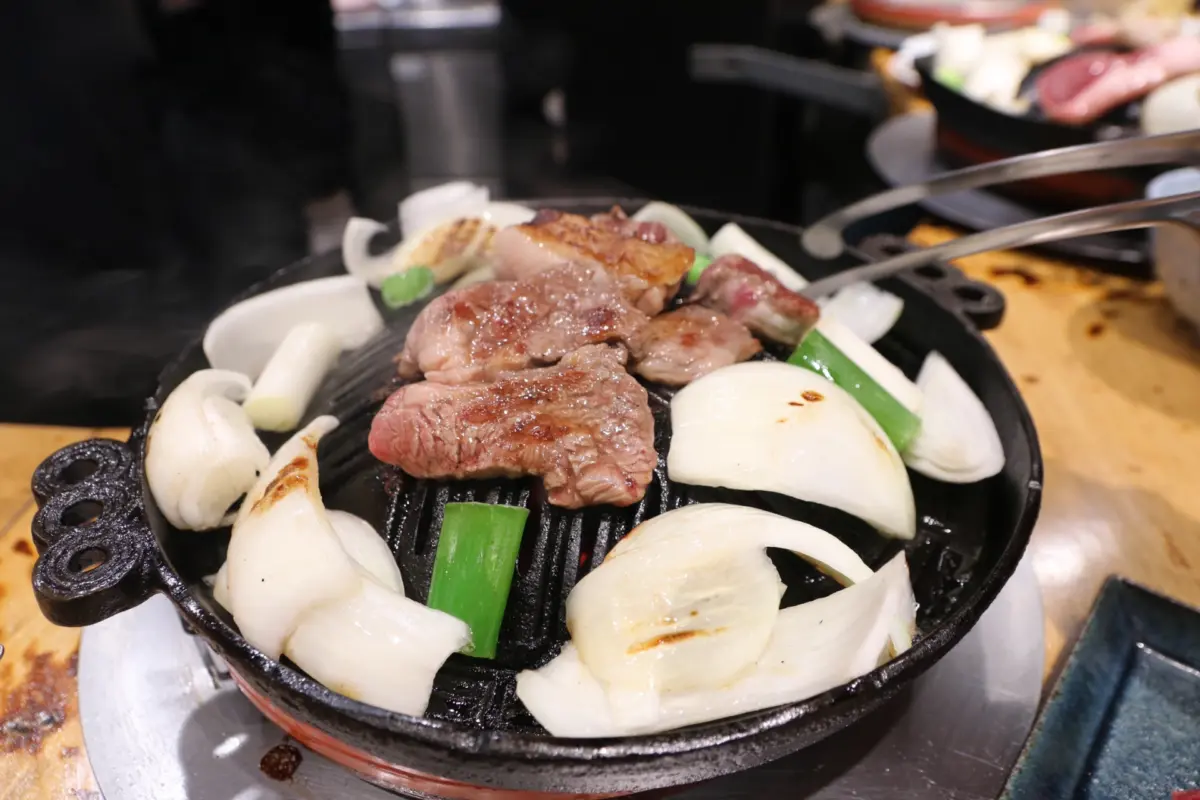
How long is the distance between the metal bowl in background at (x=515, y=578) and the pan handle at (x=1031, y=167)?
0.32 m

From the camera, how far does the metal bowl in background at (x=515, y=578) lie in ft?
3.72

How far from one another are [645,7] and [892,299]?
3715 millimetres

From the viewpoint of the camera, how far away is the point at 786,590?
1.45 m

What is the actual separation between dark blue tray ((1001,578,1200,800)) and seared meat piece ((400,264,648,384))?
3.68 feet

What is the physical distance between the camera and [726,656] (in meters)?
1.23

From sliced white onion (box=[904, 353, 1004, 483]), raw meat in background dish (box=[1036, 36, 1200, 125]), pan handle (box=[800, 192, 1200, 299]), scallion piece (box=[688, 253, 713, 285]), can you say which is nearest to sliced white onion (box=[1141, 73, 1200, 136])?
raw meat in background dish (box=[1036, 36, 1200, 125])

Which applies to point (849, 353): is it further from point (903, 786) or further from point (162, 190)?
point (162, 190)

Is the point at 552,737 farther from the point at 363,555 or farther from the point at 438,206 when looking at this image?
the point at 438,206

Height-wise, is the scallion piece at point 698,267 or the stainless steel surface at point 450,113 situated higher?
the scallion piece at point 698,267

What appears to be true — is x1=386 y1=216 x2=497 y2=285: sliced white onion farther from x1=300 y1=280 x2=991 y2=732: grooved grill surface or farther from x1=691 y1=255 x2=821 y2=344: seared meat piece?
x1=691 y1=255 x2=821 y2=344: seared meat piece

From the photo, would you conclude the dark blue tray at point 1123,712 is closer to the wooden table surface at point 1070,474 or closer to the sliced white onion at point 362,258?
the wooden table surface at point 1070,474

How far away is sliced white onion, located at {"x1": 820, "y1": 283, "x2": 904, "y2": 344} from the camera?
80.8 inches

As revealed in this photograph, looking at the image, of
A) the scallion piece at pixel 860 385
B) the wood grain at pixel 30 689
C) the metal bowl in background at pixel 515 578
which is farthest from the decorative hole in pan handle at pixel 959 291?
the wood grain at pixel 30 689

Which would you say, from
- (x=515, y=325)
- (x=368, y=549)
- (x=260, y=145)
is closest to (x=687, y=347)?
(x=515, y=325)
